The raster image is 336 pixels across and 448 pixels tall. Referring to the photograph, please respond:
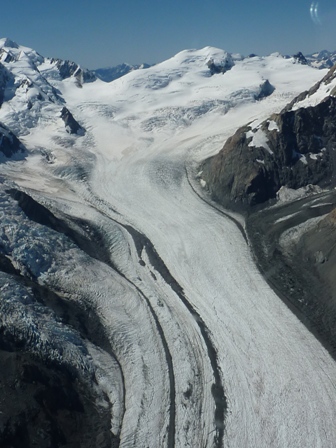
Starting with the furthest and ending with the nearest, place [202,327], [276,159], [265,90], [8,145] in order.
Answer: [265,90]
[8,145]
[276,159]
[202,327]

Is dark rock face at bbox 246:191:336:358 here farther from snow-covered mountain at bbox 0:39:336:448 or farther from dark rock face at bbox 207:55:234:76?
dark rock face at bbox 207:55:234:76

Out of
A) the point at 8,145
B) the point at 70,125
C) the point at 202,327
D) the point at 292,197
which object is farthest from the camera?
the point at 70,125

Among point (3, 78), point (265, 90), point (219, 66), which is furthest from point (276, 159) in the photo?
point (219, 66)

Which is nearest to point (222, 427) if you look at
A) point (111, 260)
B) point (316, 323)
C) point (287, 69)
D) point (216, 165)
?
point (316, 323)

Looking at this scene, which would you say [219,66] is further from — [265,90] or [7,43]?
[7,43]

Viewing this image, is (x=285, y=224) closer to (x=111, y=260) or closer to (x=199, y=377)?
(x=111, y=260)

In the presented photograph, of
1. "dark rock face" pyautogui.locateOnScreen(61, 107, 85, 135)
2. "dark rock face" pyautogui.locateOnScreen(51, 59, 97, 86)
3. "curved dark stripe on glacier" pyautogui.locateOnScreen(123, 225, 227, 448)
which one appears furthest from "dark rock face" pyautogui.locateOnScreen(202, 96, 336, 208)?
"dark rock face" pyautogui.locateOnScreen(51, 59, 97, 86)

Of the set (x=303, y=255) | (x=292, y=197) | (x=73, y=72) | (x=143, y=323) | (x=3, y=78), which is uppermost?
(x=73, y=72)

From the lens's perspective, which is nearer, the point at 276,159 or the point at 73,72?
the point at 276,159
